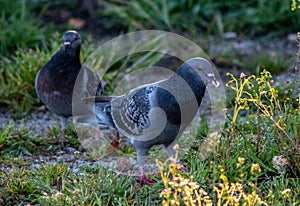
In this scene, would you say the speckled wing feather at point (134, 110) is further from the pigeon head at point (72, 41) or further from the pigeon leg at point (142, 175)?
the pigeon head at point (72, 41)

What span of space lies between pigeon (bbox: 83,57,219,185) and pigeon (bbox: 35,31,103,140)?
1111 mm

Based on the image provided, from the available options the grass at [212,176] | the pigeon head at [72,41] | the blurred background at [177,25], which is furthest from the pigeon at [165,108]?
the blurred background at [177,25]

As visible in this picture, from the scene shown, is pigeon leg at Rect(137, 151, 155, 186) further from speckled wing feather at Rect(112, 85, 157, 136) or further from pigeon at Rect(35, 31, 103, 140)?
pigeon at Rect(35, 31, 103, 140)

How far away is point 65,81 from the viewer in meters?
6.03

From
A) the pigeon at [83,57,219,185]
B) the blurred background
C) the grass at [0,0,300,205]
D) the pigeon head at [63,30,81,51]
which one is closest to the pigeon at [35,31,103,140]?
the pigeon head at [63,30,81,51]

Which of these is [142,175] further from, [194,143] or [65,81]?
[65,81]

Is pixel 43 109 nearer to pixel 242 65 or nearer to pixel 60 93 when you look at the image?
pixel 60 93

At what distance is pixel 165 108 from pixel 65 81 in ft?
5.52

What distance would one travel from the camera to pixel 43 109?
712 centimetres

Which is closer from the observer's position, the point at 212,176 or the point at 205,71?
A: the point at 212,176

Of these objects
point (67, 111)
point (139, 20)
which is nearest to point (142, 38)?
point (139, 20)

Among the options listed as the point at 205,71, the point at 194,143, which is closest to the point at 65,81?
the point at 194,143

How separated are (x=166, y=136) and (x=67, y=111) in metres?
1.63

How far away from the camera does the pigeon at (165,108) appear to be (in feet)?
15.4
